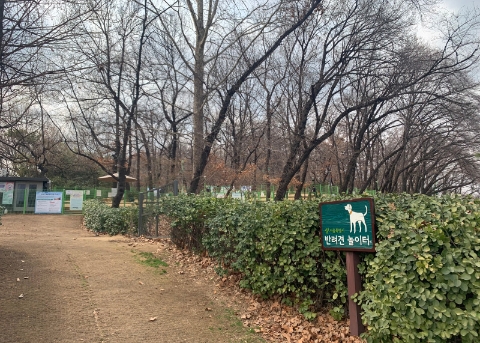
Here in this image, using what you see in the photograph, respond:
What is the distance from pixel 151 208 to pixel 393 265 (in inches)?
354

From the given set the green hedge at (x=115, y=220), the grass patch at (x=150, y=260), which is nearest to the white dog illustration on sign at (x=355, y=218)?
the grass patch at (x=150, y=260)

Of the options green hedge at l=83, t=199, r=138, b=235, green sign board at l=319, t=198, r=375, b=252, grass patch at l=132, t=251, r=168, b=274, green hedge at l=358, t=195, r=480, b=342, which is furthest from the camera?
green hedge at l=83, t=199, r=138, b=235

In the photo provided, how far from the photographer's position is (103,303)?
5.17 meters

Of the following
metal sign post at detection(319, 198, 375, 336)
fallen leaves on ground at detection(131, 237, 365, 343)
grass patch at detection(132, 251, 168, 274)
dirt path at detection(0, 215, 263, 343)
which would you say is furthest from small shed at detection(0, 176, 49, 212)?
metal sign post at detection(319, 198, 375, 336)

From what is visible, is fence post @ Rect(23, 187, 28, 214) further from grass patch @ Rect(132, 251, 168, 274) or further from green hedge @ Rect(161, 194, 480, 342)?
green hedge @ Rect(161, 194, 480, 342)

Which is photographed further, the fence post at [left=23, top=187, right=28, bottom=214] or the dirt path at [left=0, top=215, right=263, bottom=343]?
the fence post at [left=23, top=187, right=28, bottom=214]

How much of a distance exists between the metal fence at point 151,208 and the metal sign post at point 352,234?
7.23m

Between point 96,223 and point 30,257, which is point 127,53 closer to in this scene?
point 96,223

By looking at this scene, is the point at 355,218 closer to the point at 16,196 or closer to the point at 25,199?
Answer: the point at 25,199

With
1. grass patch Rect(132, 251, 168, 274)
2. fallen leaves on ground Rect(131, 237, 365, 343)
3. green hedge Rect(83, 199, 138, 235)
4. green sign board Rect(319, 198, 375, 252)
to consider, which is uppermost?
green sign board Rect(319, 198, 375, 252)

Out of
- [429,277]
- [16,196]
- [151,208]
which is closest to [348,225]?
[429,277]

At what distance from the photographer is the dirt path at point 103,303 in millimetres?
4301

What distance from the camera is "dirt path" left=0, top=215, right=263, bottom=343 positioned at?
4301 mm

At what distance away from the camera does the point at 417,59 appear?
44.6ft
